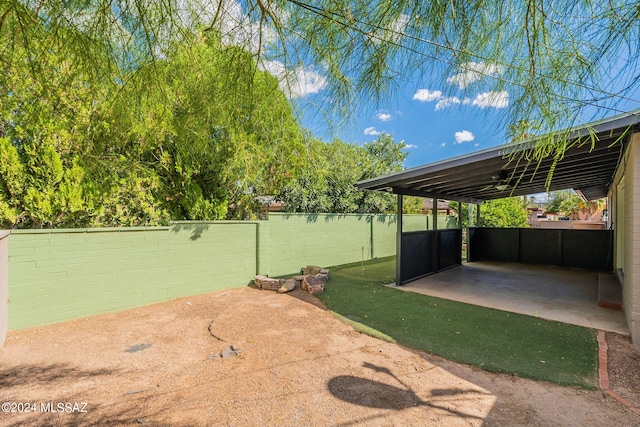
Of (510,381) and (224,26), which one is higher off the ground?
(224,26)

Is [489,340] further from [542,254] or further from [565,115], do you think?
[542,254]

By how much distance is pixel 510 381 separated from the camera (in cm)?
277

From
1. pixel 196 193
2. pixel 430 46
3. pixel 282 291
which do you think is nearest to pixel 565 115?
pixel 430 46

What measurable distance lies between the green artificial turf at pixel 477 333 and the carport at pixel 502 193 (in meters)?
1.62

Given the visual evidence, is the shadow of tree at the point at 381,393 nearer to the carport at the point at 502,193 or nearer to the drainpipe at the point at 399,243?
the carport at the point at 502,193

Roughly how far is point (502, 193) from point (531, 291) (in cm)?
393

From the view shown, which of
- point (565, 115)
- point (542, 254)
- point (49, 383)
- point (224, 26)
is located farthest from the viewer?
point (542, 254)

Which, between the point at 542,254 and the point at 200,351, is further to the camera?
the point at 542,254

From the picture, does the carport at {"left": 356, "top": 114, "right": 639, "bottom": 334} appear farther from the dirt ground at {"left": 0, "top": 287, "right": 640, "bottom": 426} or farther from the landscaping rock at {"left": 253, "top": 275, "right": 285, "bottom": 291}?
the landscaping rock at {"left": 253, "top": 275, "right": 285, "bottom": 291}

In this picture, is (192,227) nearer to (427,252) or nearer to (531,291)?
(427,252)

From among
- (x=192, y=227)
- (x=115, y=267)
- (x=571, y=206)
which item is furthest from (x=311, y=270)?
(x=571, y=206)

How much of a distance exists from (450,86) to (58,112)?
5.04 m

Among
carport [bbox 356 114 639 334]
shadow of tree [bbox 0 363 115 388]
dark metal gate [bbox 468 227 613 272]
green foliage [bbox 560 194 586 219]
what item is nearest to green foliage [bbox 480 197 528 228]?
carport [bbox 356 114 639 334]

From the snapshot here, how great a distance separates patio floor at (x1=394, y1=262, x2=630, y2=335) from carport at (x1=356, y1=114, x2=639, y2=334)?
0.61 m
